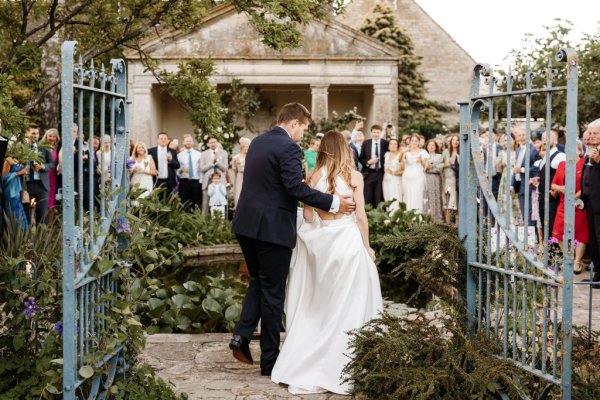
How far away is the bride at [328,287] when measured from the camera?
17.8ft

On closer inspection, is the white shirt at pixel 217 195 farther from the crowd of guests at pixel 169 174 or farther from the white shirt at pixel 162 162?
the white shirt at pixel 162 162

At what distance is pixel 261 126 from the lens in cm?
3203

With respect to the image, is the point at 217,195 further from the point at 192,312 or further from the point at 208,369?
the point at 208,369

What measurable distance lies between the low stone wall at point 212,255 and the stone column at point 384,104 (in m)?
15.4

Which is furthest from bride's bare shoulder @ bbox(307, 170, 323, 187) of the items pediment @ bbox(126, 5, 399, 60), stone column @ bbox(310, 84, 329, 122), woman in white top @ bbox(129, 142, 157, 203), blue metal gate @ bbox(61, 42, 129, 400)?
stone column @ bbox(310, 84, 329, 122)

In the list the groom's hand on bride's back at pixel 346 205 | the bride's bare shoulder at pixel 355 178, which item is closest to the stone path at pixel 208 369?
the groom's hand on bride's back at pixel 346 205

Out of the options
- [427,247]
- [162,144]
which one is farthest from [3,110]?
[162,144]

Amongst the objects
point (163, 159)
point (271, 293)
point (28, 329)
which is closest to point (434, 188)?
point (163, 159)

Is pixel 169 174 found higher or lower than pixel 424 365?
higher

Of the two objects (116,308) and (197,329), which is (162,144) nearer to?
(197,329)

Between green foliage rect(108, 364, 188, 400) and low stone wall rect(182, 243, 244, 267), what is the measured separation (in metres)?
6.80

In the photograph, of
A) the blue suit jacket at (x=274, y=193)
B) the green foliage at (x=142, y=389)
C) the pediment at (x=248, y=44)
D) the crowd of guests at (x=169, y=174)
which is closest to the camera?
the green foliage at (x=142, y=389)

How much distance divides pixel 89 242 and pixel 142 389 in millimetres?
1011

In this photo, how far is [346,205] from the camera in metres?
5.70
